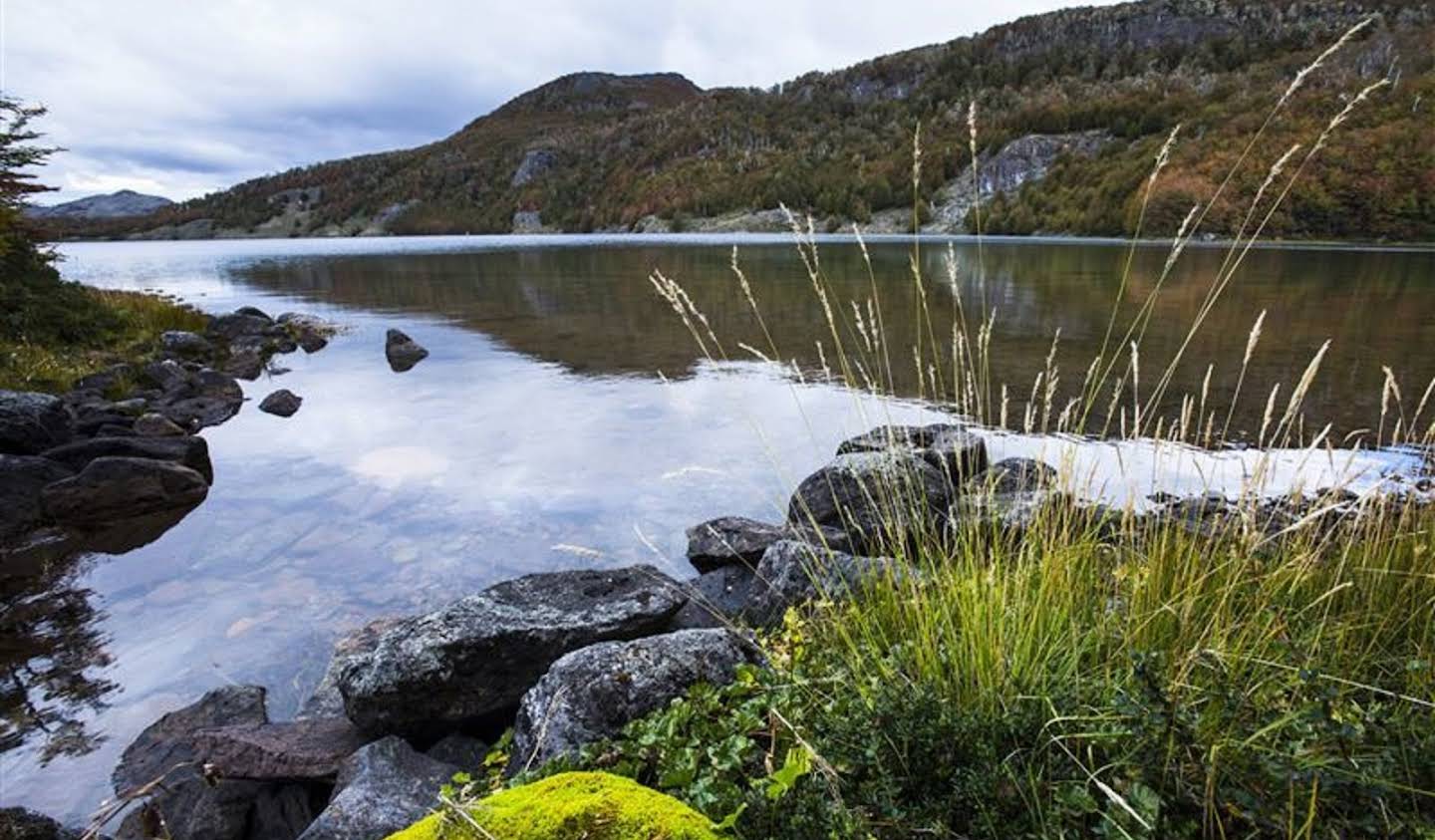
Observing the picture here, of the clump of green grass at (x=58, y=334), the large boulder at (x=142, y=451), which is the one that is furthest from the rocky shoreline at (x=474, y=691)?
the clump of green grass at (x=58, y=334)

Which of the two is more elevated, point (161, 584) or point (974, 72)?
point (974, 72)

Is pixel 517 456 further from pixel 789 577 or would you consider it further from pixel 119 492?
pixel 789 577

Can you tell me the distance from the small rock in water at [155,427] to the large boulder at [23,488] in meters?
2.25

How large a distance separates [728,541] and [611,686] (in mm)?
3744

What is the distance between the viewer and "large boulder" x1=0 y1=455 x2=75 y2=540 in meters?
8.38

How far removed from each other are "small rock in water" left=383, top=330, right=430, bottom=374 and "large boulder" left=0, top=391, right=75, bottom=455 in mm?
8270

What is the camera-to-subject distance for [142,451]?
403 inches

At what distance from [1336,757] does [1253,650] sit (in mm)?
725

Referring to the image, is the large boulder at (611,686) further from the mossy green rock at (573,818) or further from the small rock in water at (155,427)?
the small rock in water at (155,427)

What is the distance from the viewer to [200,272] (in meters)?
57.9

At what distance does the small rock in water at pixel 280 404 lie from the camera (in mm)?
14602

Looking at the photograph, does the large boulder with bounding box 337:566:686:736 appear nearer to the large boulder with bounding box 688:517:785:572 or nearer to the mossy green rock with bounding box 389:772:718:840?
the large boulder with bounding box 688:517:785:572

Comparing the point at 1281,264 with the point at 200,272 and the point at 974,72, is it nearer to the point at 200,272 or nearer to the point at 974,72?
the point at 200,272

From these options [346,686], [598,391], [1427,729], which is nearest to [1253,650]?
[1427,729]
